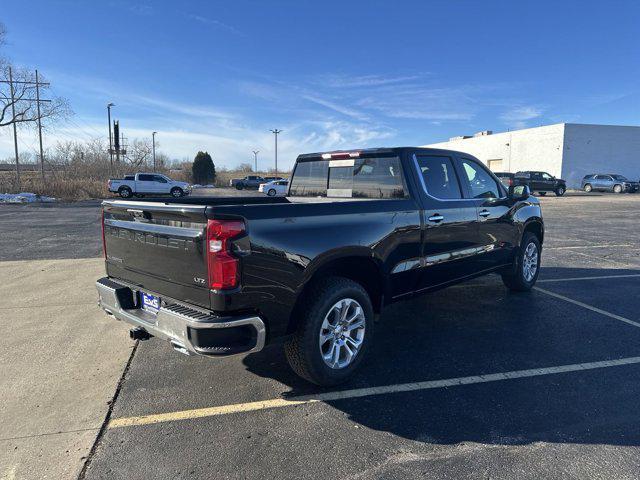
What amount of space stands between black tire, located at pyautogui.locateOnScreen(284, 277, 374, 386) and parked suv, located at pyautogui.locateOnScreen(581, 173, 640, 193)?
1703 inches

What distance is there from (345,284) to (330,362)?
25.2 inches

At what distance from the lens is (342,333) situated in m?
3.64

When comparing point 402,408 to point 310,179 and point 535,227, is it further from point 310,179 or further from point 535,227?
point 535,227

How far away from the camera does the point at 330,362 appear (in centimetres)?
355

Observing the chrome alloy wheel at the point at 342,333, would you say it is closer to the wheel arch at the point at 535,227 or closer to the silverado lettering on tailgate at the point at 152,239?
the silverado lettering on tailgate at the point at 152,239

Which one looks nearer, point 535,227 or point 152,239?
point 152,239

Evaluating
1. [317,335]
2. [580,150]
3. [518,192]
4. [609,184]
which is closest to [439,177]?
[518,192]

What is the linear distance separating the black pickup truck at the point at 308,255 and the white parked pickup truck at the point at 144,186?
31.3 metres

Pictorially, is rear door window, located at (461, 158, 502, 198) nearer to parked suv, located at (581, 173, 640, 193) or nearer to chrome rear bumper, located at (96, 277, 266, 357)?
chrome rear bumper, located at (96, 277, 266, 357)

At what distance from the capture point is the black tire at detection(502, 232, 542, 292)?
609cm

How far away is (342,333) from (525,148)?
5058 cm

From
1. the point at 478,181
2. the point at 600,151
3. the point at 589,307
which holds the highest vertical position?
the point at 600,151

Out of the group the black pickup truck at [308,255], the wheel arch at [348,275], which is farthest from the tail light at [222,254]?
the wheel arch at [348,275]


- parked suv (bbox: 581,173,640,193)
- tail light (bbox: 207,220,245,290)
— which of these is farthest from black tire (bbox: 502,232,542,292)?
parked suv (bbox: 581,173,640,193)
